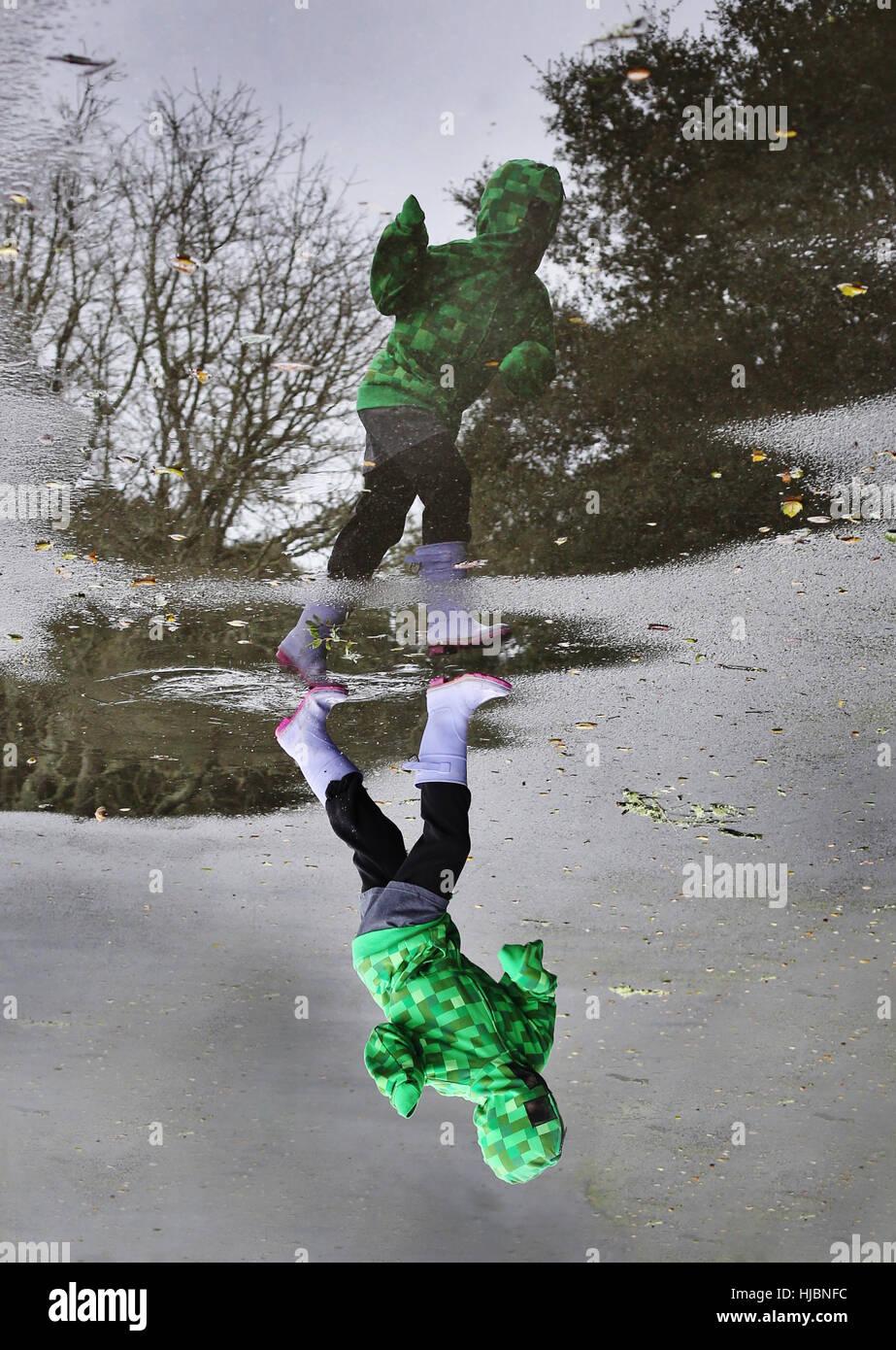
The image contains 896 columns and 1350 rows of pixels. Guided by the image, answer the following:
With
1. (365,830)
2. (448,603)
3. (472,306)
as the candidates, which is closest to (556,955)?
(448,603)

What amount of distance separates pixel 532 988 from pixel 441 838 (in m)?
0.66

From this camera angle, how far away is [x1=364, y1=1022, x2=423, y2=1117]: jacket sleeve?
3.47m

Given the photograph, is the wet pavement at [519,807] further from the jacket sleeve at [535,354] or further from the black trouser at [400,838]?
the black trouser at [400,838]

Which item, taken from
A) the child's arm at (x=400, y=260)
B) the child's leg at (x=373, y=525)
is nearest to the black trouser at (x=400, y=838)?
the child's leg at (x=373, y=525)

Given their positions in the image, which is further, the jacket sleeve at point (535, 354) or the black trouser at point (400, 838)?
the jacket sleeve at point (535, 354)

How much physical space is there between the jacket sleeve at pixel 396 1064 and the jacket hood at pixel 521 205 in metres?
2.65

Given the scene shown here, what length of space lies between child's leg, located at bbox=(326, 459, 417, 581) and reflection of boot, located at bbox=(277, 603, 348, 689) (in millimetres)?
207

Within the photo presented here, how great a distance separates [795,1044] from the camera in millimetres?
5531

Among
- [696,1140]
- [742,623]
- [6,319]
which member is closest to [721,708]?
[742,623]

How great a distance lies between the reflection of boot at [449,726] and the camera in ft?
12.3

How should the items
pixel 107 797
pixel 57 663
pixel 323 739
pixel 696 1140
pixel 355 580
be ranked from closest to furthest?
pixel 323 739
pixel 355 580
pixel 57 663
pixel 107 797
pixel 696 1140

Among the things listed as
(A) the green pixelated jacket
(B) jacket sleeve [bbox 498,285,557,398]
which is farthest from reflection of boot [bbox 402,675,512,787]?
(B) jacket sleeve [bbox 498,285,557,398]

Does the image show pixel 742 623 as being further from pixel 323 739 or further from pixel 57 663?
pixel 57 663

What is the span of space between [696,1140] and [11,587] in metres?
4.03
